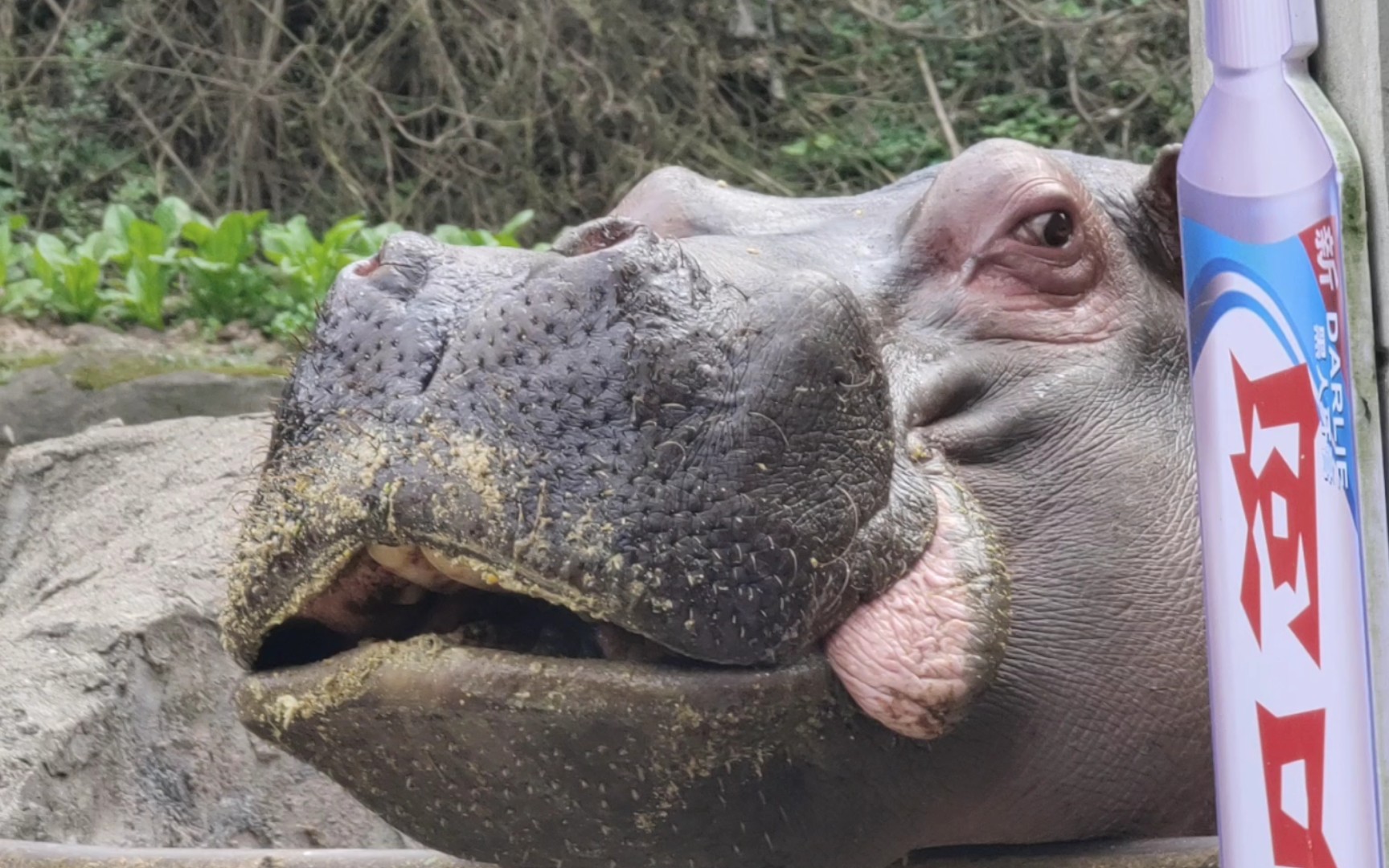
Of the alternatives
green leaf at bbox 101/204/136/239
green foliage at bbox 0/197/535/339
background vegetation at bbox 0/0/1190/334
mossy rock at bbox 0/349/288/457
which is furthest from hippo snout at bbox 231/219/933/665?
background vegetation at bbox 0/0/1190/334

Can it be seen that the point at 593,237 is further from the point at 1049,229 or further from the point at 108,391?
the point at 108,391

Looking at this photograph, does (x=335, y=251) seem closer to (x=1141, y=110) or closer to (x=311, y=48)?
(x=311, y=48)

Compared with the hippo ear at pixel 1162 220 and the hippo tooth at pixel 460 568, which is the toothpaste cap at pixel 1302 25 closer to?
the hippo tooth at pixel 460 568

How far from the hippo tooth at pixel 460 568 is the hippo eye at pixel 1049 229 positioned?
913 mm

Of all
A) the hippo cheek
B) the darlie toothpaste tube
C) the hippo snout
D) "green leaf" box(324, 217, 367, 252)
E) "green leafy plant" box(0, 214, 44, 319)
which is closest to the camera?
the darlie toothpaste tube

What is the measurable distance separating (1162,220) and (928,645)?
89cm

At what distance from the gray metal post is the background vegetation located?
19.7 ft

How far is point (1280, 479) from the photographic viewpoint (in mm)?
1138

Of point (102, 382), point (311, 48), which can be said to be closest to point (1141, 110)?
point (311, 48)

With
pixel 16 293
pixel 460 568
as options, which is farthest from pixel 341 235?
pixel 460 568

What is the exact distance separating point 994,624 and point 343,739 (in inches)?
26.0

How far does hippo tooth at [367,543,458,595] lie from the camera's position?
1.65 meters

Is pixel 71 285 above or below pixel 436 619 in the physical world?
below

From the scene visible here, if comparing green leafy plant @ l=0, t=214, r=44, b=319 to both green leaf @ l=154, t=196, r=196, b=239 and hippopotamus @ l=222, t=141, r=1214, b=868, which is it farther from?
hippopotamus @ l=222, t=141, r=1214, b=868
